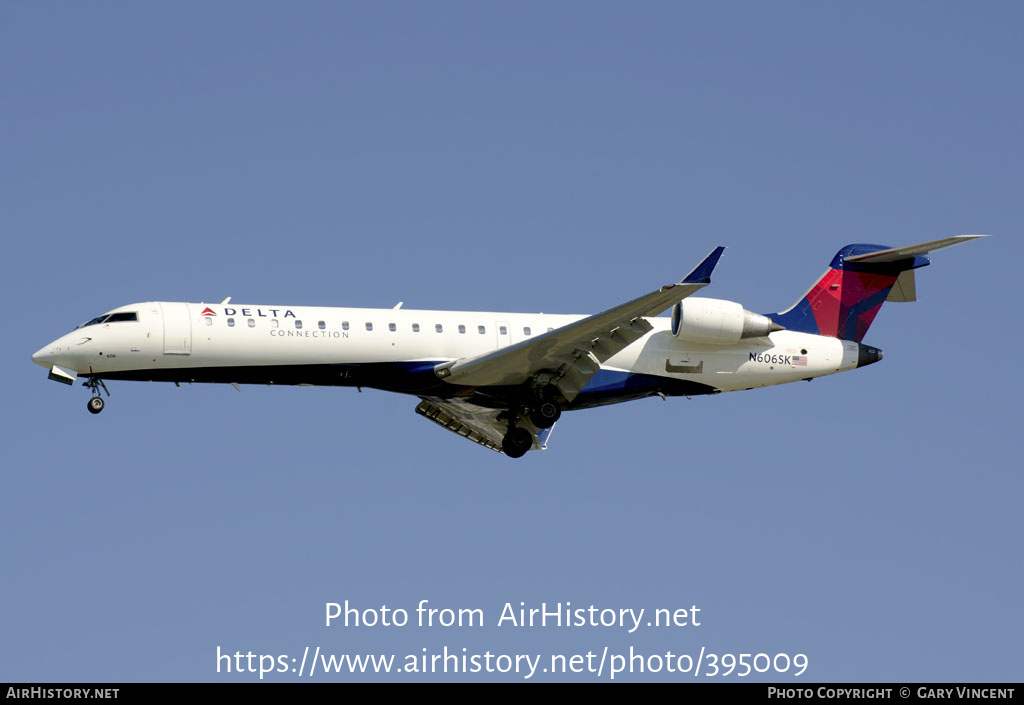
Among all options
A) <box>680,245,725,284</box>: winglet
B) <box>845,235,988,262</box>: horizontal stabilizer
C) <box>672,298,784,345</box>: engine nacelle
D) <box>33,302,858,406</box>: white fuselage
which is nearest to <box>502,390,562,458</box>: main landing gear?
<box>33,302,858,406</box>: white fuselage

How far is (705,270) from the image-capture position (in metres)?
24.6

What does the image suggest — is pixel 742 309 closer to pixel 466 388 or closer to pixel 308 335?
pixel 466 388

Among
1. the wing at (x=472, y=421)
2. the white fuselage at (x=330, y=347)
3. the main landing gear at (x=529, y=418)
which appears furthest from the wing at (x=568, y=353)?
the wing at (x=472, y=421)

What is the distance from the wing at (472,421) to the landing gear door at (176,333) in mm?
5067

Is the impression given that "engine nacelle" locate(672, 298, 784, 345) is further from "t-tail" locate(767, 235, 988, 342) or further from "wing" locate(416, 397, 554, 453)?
"wing" locate(416, 397, 554, 453)

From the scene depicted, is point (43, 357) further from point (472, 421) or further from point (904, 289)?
point (904, 289)

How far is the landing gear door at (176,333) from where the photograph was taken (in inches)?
1037

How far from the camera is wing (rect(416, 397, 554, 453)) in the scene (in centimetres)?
2958

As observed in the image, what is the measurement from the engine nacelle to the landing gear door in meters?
9.75
